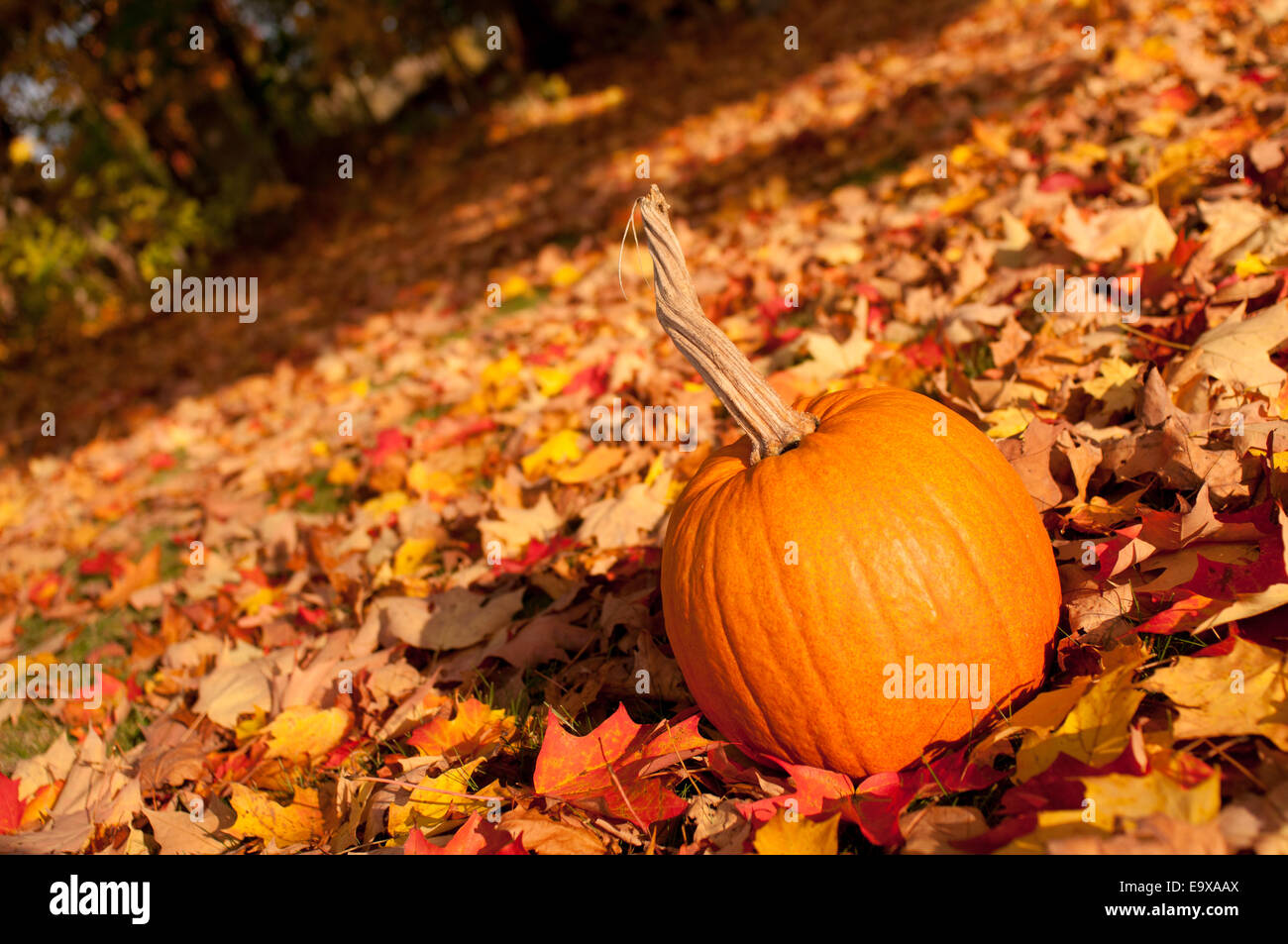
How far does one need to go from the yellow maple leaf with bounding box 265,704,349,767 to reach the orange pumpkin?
1072 millimetres

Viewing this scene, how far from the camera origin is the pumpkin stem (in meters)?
1.62

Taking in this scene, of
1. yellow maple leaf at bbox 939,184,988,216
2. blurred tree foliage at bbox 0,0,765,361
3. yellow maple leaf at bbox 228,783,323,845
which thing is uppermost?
blurred tree foliage at bbox 0,0,765,361

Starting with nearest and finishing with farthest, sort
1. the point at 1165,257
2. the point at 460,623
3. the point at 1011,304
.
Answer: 1. the point at 460,623
2. the point at 1165,257
3. the point at 1011,304

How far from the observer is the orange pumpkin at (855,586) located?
148cm

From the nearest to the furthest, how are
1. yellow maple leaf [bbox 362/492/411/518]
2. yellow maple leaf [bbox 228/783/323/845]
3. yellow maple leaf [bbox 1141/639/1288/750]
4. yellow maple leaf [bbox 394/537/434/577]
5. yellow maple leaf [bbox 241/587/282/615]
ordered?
yellow maple leaf [bbox 1141/639/1288/750] < yellow maple leaf [bbox 228/783/323/845] < yellow maple leaf [bbox 394/537/434/577] < yellow maple leaf [bbox 241/587/282/615] < yellow maple leaf [bbox 362/492/411/518]

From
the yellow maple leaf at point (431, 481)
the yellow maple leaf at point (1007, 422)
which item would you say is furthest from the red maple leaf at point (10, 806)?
the yellow maple leaf at point (1007, 422)

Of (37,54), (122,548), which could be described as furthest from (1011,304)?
(37,54)

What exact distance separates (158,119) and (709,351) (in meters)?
12.7

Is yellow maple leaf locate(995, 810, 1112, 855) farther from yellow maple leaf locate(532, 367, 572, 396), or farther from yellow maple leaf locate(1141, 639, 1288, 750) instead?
yellow maple leaf locate(532, 367, 572, 396)

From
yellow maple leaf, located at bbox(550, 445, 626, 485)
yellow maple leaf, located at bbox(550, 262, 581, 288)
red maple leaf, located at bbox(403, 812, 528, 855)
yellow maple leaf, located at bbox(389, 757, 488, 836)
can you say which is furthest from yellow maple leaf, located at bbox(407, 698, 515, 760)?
yellow maple leaf, located at bbox(550, 262, 581, 288)
